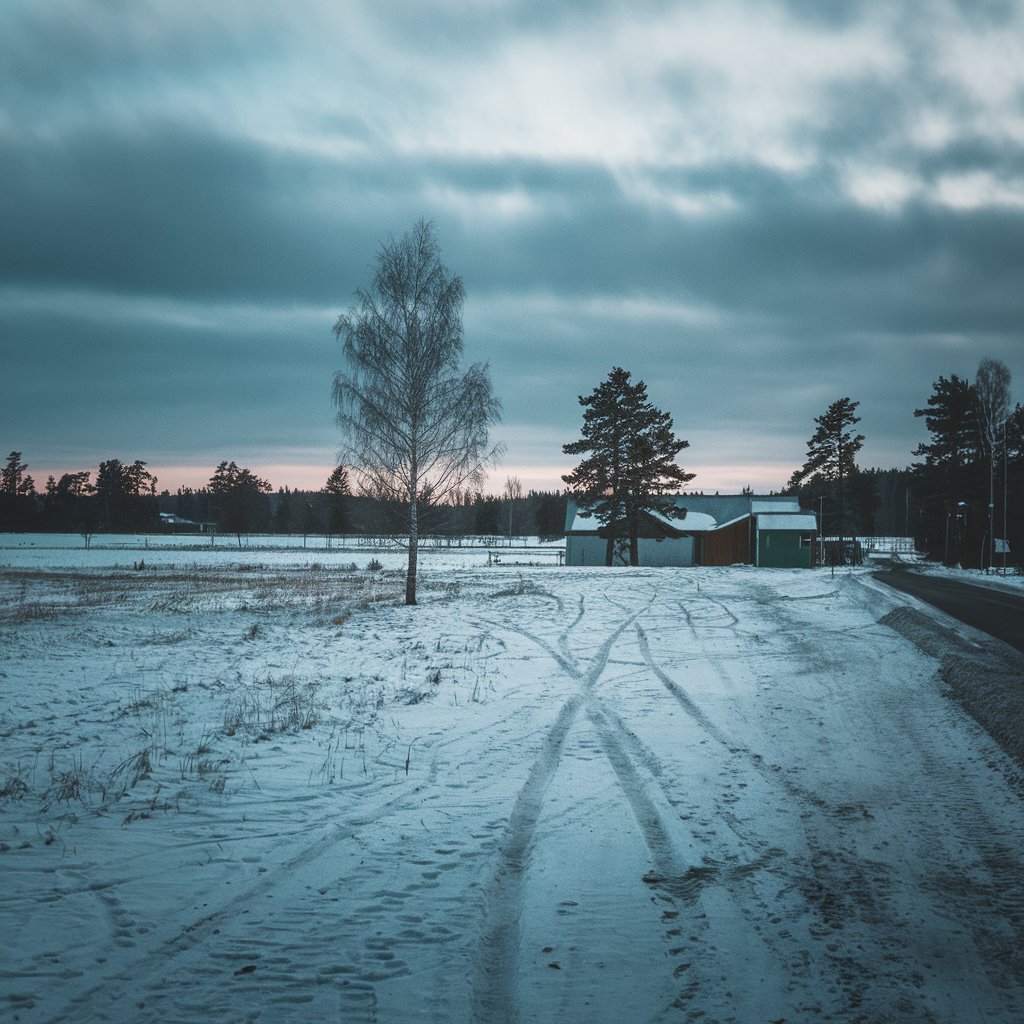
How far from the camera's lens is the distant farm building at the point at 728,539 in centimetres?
4678

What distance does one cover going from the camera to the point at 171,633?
1356cm

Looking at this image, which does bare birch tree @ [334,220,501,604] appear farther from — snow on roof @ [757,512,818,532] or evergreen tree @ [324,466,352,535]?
evergreen tree @ [324,466,352,535]

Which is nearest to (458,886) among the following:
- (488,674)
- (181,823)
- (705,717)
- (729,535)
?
(181,823)

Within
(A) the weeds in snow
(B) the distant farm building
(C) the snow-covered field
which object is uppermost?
(B) the distant farm building

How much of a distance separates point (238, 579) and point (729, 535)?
3343 cm

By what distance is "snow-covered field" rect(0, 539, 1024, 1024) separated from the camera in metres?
3.14

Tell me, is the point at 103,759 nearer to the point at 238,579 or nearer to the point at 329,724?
the point at 329,724

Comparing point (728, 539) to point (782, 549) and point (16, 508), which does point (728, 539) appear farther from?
point (16, 508)

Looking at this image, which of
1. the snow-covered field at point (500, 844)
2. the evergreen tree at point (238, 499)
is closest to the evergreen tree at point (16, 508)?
the evergreen tree at point (238, 499)

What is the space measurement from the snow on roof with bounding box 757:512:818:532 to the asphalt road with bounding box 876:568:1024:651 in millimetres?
18517

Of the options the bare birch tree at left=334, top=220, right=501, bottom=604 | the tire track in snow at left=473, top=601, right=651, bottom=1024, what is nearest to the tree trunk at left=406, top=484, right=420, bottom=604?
the bare birch tree at left=334, top=220, right=501, bottom=604

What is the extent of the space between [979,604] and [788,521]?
28559mm

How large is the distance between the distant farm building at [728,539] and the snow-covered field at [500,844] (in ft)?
121

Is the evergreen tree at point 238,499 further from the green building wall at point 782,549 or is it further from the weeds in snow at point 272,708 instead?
the weeds in snow at point 272,708
